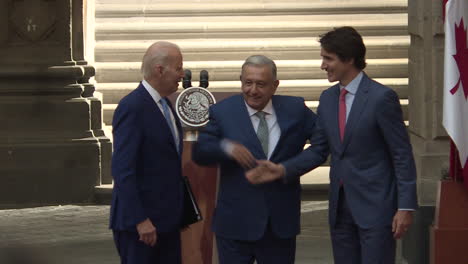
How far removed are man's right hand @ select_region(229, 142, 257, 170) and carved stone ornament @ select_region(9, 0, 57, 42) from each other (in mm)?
7725

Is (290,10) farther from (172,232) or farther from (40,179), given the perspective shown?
(172,232)

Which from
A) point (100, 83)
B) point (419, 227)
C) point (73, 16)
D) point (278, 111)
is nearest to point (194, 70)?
point (100, 83)

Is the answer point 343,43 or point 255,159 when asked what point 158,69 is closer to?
point 255,159

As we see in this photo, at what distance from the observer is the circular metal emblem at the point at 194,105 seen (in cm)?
932

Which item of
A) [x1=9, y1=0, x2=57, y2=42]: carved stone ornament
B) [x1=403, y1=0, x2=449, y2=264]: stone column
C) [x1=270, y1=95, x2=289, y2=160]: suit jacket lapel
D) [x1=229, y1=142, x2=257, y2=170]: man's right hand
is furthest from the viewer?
[x1=9, y1=0, x2=57, y2=42]: carved stone ornament

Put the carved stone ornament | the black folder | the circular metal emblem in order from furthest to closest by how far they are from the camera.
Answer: the carved stone ornament
the circular metal emblem
the black folder

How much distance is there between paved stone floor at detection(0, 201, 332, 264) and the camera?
11.1m

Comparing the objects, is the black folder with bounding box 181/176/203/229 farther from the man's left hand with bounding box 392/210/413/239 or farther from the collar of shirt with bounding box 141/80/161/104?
the man's left hand with bounding box 392/210/413/239

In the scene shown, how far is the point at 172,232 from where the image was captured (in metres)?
7.17

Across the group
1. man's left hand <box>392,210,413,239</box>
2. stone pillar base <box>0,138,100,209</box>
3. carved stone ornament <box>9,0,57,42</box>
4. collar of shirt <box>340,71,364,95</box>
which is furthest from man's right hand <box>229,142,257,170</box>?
carved stone ornament <box>9,0,57,42</box>

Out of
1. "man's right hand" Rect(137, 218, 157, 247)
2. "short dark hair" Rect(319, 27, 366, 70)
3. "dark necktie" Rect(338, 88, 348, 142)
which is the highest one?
"short dark hair" Rect(319, 27, 366, 70)

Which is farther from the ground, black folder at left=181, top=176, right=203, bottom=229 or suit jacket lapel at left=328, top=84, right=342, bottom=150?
suit jacket lapel at left=328, top=84, right=342, bottom=150

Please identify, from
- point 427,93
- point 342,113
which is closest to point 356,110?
point 342,113

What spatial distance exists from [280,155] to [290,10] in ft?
35.5
